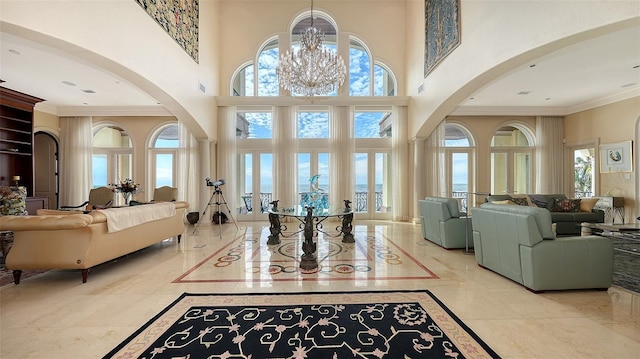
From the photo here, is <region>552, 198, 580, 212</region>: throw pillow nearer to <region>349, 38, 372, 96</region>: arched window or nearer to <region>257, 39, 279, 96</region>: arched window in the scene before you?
<region>349, 38, 372, 96</region>: arched window

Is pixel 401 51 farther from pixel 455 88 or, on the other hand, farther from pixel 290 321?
pixel 290 321

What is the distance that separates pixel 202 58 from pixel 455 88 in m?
6.02

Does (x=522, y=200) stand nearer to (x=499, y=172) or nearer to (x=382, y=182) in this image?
(x=499, y=172)

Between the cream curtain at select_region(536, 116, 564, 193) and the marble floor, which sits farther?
the cream curtain at select_region(536, 116, 564, 193)

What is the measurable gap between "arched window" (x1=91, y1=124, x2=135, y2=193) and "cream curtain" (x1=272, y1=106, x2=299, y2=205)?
4.67m

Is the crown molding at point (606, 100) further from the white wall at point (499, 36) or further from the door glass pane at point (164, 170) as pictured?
the door glass pane at point (164, 170)

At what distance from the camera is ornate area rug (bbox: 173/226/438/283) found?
316 cm

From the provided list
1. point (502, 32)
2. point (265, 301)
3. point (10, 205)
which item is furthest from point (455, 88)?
point (10, 205)

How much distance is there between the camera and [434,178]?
24.2 ft

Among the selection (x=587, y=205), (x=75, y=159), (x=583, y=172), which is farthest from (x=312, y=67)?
(x=583, y=172)

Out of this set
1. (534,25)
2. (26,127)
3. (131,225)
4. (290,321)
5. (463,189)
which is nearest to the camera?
(290,321)

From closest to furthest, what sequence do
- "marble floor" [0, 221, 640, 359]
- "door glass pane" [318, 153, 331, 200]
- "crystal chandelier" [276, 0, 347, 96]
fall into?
"marble floor" [0, 221, 640, 359], "crystal chandelier" [276, 0, 347, 96], "door glass pane" [318, 153, 331, 200]

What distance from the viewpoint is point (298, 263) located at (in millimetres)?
3678

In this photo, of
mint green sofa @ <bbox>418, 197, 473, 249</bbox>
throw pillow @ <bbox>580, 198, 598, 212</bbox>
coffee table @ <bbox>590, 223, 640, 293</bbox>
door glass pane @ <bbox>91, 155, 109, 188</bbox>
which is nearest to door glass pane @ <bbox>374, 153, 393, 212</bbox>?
mint green sofa @ <bbox>418, 197, 473, 249</bbox>
